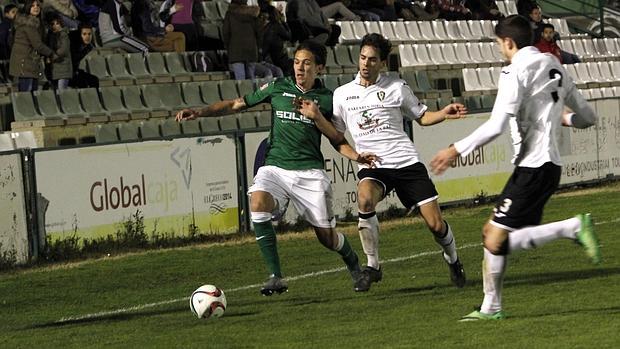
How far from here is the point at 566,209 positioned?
2056 cm

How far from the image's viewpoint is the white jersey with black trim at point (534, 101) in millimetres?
9270

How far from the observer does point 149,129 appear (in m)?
19.6

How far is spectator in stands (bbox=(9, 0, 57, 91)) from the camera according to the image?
1891cm

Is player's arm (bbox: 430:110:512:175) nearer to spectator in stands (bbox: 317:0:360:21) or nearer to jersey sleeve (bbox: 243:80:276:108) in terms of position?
jersey sleeve (bbox: 243:80:276:108)

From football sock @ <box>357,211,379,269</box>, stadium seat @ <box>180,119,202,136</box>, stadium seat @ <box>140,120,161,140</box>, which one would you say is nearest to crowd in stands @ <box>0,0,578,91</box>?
stadium seat @ <box>140,120,161,140</box>

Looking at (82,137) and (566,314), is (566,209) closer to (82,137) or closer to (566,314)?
(82,137)

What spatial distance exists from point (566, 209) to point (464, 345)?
1208 centimetres

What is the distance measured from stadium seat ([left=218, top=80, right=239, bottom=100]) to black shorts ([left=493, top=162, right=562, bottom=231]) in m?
12.7

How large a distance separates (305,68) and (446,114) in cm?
128

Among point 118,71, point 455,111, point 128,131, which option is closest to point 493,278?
point 455,111

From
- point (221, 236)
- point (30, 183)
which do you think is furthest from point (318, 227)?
point (221, 236)

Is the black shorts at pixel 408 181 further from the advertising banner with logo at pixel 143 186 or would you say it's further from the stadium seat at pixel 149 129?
the stadium seat at pixel 149 129

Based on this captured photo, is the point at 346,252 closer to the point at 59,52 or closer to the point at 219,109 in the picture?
the point at 219,109

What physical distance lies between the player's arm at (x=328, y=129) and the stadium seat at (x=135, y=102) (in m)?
9.23
